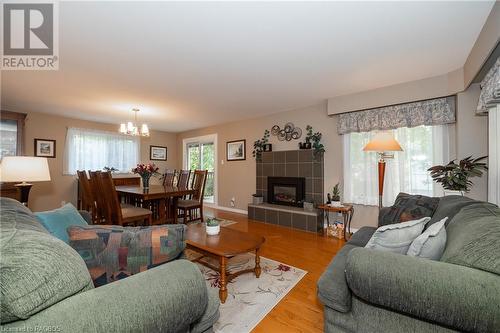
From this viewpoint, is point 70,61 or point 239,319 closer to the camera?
point 239,319

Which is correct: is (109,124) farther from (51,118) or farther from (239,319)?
(239,319)

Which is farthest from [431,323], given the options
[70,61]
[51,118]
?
[51,118]

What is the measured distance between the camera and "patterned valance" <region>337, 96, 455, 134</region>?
3.00 m

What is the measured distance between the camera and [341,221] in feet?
13.0

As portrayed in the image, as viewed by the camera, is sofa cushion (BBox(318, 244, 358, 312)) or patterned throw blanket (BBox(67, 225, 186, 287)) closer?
patterned throw blanket (BBox(67, 225, 186, 287))

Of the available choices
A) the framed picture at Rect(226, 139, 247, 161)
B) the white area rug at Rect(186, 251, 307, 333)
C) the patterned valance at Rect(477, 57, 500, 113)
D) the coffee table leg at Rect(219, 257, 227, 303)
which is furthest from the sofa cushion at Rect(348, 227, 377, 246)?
the framed picture at Rect(226, 139, 247, 161)

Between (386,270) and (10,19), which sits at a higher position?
(10,19)

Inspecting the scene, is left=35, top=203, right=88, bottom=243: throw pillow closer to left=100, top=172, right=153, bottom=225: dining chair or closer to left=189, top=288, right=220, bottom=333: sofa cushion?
left=189, top=288, right=220, bottom=333: sofa cushion

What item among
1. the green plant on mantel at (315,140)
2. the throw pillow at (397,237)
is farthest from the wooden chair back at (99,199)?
the green plant on mantel at (315,140)

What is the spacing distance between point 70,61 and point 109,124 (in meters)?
3.84

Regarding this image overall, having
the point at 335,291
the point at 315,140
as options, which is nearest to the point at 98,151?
the point at 315,140

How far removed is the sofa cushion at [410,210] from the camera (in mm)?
2027

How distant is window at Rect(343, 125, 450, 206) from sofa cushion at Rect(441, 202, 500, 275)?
7.04 ft

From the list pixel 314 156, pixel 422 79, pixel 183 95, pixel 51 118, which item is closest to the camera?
pixel 422 79
